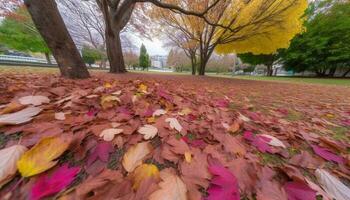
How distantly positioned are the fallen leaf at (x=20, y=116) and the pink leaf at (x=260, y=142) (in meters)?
1.21

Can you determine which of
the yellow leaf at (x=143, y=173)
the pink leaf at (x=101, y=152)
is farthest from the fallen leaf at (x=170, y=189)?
the pink leaf at (x=101, y=152)

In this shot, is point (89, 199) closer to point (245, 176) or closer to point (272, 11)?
point (245, 176)

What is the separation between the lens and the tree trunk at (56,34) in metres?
2.13

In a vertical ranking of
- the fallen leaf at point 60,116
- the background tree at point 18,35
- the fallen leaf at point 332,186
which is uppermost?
the background tree at point 18,35

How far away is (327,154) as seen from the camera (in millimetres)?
901

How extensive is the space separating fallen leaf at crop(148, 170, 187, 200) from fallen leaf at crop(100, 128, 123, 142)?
1.06 feet

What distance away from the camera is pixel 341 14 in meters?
17.1

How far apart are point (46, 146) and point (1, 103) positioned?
82 cm

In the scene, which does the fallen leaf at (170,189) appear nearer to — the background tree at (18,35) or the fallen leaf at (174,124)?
the fallen leaf at (174,124)

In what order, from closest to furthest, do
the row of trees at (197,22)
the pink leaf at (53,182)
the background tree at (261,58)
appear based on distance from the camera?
the pink leaf at (53,182)
the row of trees at (197,22)
the background tree at (261,58)

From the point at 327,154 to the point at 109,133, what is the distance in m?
1.19

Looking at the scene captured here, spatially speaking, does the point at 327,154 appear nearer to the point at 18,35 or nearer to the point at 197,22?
the point at 197,22

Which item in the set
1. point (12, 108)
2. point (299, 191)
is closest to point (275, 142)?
point (299, 191)

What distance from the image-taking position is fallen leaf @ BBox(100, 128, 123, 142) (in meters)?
0.75
